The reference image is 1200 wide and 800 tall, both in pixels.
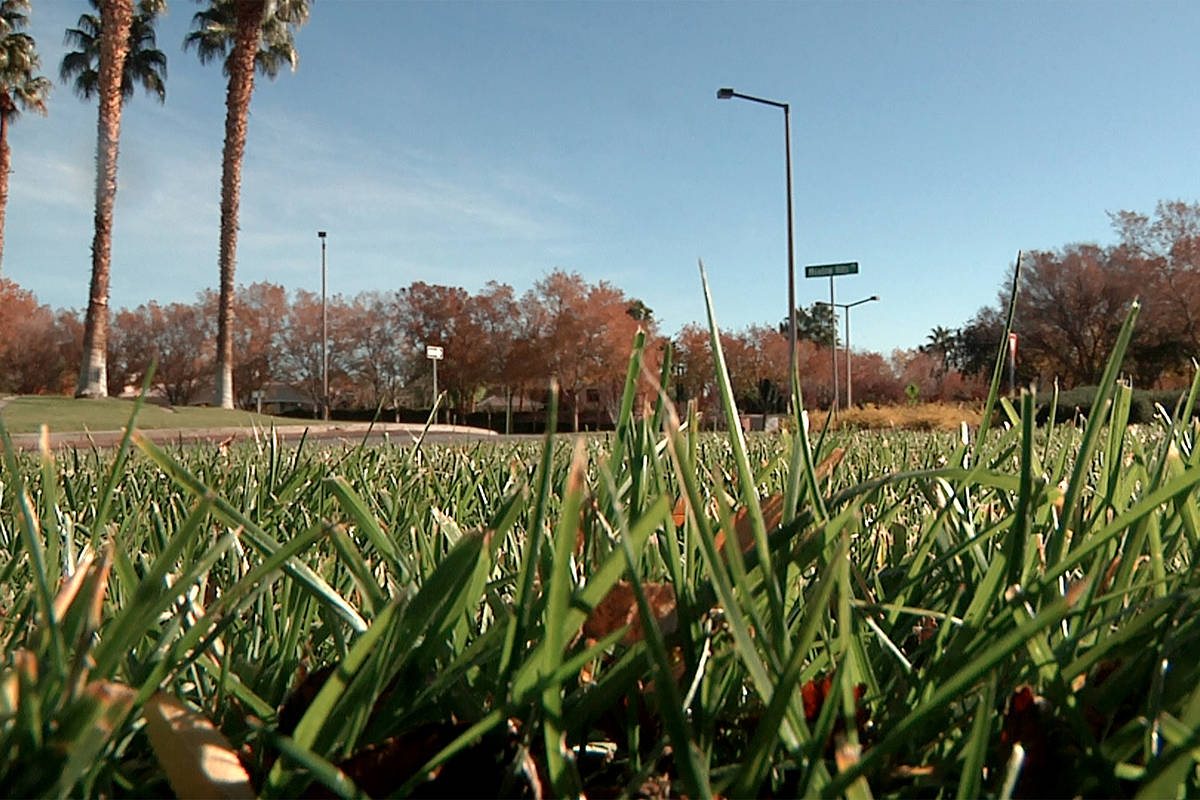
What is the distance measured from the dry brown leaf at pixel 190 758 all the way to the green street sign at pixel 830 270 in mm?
18713

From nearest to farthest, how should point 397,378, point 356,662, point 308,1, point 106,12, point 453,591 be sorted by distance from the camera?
point 356,662, point 453,591, point 106,12, point 308,1, point 397,378

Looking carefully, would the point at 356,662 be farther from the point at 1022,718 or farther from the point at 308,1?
the point at 308,1

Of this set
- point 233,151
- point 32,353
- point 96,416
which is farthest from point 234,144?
point 32,353

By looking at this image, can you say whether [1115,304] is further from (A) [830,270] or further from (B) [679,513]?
(B) [679,513]

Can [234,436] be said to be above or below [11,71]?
below

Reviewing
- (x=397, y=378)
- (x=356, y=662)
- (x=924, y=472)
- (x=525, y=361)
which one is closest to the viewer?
(x=356, y=662)

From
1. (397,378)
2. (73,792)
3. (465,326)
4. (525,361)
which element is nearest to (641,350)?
(73,792)

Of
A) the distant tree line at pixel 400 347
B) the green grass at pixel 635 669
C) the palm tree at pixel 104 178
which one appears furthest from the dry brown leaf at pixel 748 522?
the distant tree line at pixel 400 347

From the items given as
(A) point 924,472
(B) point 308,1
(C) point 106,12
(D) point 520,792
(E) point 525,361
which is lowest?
(D) point 520,792

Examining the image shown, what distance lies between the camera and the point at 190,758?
41 cm

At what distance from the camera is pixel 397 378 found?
53594 mm

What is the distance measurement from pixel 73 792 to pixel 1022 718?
1.61ft

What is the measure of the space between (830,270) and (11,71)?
28.7 m

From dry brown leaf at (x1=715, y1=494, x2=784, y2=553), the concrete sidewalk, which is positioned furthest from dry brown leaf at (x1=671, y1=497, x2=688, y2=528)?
the concrete sidewalk
